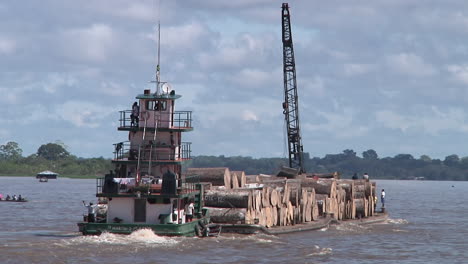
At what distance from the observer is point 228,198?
4659 cm

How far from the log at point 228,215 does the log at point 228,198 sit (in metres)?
0.27

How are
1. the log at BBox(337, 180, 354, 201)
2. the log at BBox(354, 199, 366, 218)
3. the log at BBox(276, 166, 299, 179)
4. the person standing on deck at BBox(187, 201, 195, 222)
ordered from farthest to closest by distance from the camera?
the log at BBox(276, 166, 299, 179)
the log at BBox(354, 199, 366, 218)
the log at BBox(337, 180, 354, 201)
the person standing on deck at BBox(187, 201, 195, 222)

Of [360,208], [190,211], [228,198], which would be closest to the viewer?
[190,211]

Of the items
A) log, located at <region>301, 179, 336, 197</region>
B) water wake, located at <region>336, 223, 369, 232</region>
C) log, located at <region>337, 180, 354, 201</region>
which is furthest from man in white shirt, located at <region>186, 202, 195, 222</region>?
log, located at <region>337, 180, 354, 201</region>

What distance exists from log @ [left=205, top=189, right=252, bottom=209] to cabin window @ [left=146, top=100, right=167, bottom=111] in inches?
196

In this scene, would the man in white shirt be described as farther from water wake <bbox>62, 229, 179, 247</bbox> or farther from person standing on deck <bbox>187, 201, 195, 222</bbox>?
water wake <bbox>62, 229, 179, 247</bbox>

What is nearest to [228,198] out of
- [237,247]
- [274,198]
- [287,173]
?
[274,198]

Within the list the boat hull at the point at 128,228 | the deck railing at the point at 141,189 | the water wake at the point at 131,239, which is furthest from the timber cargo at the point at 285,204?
the water wake at the point at 131,239

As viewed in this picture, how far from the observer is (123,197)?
4222 cm

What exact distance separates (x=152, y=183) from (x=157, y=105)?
4446mm

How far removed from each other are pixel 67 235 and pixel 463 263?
19.2 m

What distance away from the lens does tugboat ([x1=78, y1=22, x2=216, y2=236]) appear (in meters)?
41.8

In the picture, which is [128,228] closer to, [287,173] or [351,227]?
[351,227]

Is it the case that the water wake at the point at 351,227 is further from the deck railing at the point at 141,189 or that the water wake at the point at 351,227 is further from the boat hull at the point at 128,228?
the boat hull at the point at 128,228
